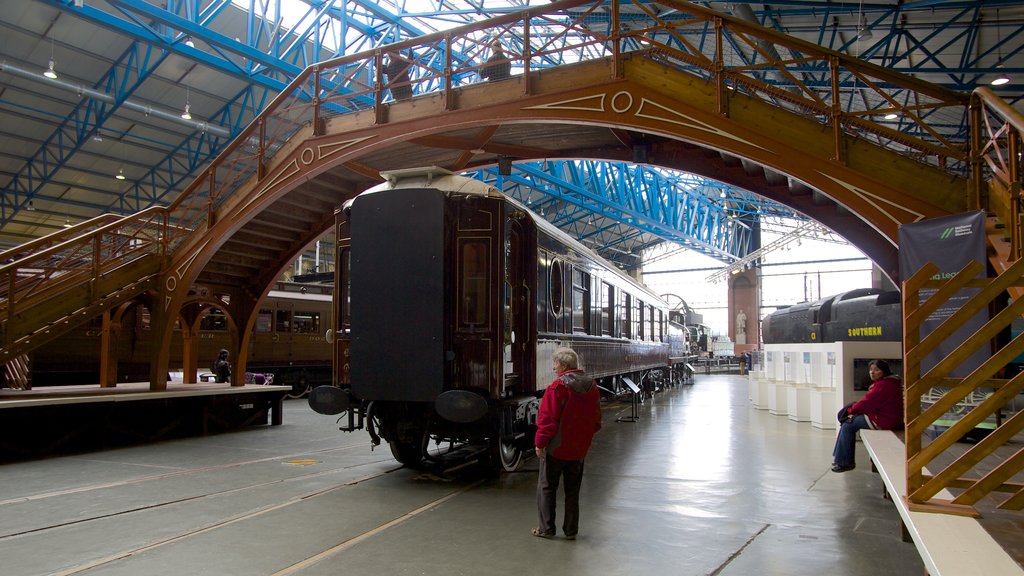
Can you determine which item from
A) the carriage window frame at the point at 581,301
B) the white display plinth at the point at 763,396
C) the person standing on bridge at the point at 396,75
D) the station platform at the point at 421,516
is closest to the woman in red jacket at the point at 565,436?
the station platform at the point at 421,516

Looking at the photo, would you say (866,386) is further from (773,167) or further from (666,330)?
(666,330)

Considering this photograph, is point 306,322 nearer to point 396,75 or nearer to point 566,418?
point 396,75

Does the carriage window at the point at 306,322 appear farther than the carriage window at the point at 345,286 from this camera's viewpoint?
Yes

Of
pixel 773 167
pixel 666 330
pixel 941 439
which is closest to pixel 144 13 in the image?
pixel 773 167

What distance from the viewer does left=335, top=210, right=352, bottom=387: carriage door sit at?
771cm

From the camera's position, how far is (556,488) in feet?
17.1

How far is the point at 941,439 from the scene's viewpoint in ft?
11.0

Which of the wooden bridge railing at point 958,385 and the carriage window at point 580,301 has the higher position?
the carriage window at point 580,301

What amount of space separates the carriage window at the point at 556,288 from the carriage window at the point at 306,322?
12596 mm

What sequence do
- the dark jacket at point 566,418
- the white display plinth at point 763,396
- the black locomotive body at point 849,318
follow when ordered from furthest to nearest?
1. the white display plinth at point 763,396
2. the black locomotive body at point 849,318
3. the dark jacket at point 566,418

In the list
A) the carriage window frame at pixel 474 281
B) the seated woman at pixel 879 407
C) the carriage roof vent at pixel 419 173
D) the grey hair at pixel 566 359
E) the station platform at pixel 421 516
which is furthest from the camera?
the carriage roof vent at pixel 419 173

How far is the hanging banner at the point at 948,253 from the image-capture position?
6078 mm

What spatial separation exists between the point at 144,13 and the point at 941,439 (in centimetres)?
1494

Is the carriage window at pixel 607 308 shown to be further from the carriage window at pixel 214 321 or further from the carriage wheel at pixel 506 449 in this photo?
the carriage window at pixel 214 321
